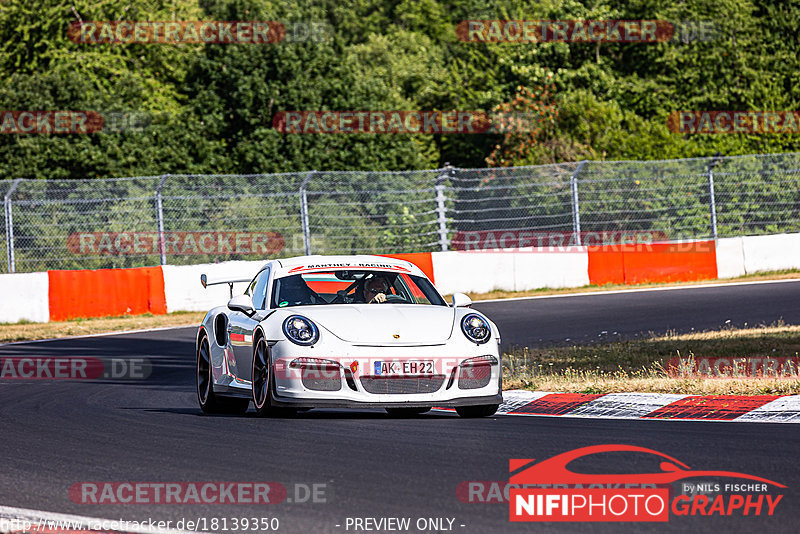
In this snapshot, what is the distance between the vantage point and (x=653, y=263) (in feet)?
79.4

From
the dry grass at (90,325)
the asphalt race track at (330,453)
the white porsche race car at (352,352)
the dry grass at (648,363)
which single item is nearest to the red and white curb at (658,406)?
the dry grass at (648,363)

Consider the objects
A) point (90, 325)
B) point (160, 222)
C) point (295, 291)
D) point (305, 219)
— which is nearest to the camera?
point (295, 291)

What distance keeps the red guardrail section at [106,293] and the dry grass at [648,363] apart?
9635mm

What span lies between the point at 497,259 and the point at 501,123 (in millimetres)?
20355

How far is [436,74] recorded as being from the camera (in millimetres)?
66750

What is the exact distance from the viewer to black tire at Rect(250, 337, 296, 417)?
28.9 ft

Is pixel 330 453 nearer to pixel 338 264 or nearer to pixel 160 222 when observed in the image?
pixel 338 264

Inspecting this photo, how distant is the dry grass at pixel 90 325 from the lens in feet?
61.7

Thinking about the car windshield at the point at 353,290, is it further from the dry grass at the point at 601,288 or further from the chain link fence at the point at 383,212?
the dry grass at the point at 601,288

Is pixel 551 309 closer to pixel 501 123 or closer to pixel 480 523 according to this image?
pixel 480 523

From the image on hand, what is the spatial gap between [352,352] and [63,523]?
3476 millimetres

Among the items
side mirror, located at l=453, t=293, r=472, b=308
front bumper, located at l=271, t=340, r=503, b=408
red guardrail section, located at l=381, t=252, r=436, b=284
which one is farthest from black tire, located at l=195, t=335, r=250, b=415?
red guardrail section, located at l=381, t=252, r=436, b=284

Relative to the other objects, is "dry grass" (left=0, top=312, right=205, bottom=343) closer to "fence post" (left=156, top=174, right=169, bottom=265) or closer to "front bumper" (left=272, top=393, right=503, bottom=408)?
"fence post" (left=156, top=174, right=169, bottom=265)

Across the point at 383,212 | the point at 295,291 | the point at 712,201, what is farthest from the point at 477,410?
the point at 712,201
